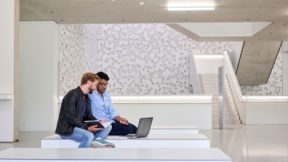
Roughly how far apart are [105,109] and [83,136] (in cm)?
129

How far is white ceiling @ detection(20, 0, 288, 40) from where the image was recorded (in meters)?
10.6

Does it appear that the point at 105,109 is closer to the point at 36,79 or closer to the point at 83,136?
the point at 83,136

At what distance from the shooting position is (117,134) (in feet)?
23.1

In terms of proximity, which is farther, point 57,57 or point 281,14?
point 57,57

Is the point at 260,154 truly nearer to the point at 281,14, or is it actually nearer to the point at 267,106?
the point at 281,14

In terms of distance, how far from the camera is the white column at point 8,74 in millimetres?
9578

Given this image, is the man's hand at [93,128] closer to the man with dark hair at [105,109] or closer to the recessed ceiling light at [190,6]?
the man with dark hair at [105,109]

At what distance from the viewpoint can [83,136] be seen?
568 centimetres

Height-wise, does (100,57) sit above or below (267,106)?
above

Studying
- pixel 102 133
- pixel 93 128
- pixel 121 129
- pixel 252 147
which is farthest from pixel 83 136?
pixel 252 147

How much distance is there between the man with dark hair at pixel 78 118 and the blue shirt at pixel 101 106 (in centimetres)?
90

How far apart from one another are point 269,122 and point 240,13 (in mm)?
5574

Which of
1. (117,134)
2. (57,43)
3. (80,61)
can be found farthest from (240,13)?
(80,61)

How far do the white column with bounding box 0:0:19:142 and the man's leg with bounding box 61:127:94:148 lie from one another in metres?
4.29
